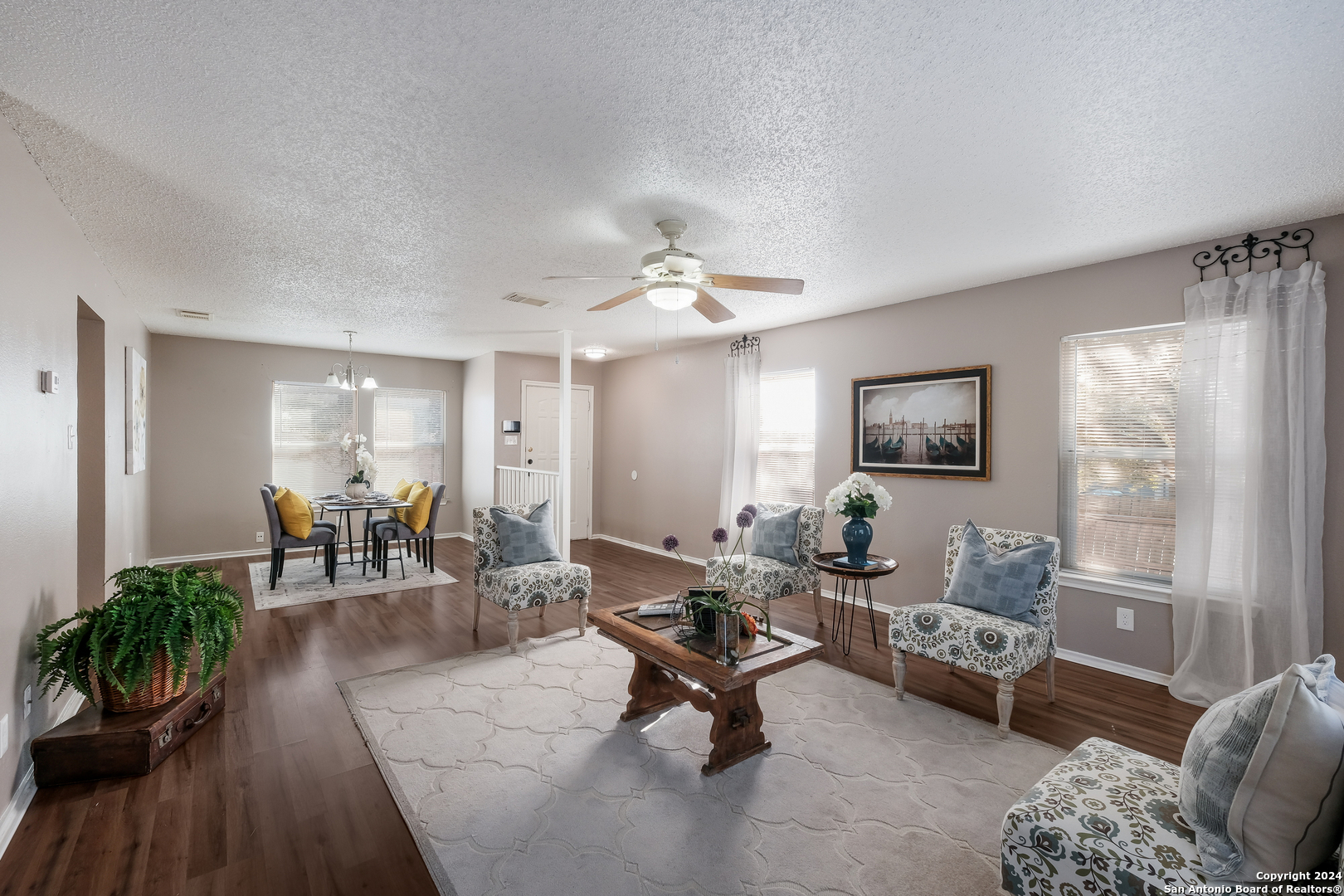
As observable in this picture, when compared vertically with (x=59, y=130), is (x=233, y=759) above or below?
below

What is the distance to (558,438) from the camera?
7.78m

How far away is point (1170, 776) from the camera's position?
169 cm

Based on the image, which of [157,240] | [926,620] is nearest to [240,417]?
[157,240]

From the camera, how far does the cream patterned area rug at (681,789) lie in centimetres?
189

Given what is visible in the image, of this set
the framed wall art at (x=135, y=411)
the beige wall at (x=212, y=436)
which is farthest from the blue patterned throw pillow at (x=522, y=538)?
the beige wall at (x=212, y=436)

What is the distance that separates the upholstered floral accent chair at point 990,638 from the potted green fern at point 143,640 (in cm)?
322

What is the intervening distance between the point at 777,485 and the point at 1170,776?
4047mm

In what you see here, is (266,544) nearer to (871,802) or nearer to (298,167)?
(298,167)

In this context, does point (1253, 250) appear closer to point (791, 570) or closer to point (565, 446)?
point (791, 570)

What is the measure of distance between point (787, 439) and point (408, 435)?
196 inches

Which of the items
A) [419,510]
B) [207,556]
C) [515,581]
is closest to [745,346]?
[515,581]

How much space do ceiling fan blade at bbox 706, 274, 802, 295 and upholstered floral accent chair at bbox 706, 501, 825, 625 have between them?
6.51ft

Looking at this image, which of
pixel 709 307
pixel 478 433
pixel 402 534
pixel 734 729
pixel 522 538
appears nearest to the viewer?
pixel 734 729

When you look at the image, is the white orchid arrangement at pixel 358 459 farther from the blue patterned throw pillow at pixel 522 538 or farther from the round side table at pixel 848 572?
the round side table at pixel 848 572
